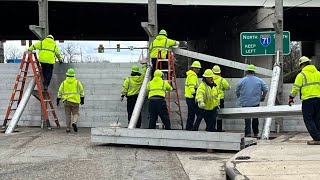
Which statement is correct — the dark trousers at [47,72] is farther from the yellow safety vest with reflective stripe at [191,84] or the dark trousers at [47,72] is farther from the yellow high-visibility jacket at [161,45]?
the yellow safety vest with reflective stripe at [191,84]

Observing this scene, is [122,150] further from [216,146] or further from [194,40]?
[194,40]

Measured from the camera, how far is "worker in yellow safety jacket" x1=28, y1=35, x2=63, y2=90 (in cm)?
1310

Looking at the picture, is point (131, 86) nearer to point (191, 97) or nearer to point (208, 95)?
point (191, 97)

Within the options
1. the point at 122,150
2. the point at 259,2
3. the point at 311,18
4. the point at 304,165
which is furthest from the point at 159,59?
the point at 311,18

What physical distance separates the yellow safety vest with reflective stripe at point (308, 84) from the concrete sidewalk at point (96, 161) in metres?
2.09

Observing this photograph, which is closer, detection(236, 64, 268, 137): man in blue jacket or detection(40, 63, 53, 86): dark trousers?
detection(236, 64, 268, 137): man in blue jacket

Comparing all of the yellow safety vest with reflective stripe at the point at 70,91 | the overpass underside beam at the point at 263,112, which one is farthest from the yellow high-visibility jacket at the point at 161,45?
the overpass underside beam at the point at 263,112

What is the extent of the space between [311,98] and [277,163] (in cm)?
263

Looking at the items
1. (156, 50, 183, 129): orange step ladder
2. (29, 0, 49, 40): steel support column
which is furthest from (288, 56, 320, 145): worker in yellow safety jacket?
(29, 0, 49, 40): steel support column

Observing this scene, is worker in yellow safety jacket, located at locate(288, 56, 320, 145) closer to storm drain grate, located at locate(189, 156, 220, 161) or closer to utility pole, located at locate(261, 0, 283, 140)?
storm drain grate, located at locate(189, 156, 220, 161)

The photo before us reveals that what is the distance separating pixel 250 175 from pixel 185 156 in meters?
2.83

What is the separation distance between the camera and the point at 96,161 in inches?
328

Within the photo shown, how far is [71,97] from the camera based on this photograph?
12.5m

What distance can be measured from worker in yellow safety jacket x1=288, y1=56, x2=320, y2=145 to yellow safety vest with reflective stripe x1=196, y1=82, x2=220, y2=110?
1.95 meters
